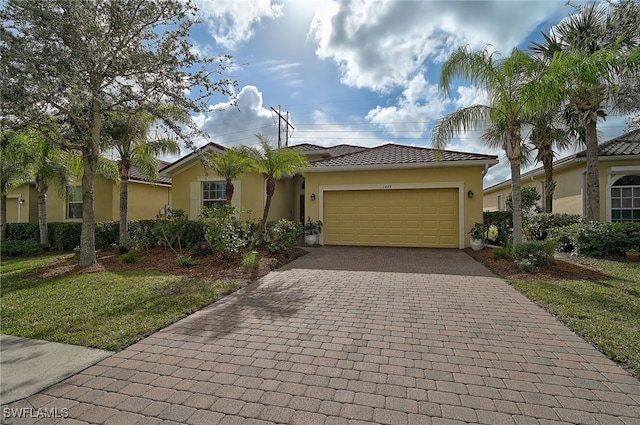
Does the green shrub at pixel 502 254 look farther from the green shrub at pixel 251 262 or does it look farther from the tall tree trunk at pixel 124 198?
the tall tree trunk at pixel 124 198

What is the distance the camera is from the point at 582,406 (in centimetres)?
246

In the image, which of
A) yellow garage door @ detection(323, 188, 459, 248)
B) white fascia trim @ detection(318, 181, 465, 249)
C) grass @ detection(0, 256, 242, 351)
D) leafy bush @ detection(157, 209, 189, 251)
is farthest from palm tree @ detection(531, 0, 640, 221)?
leafy bush @ detection(157, 209, 189, 251)

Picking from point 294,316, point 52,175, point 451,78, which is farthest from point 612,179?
point 52,175

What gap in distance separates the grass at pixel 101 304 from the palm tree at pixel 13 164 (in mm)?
4472

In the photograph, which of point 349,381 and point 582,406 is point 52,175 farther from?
point 582,406

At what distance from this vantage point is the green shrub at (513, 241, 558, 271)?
7.48 metres

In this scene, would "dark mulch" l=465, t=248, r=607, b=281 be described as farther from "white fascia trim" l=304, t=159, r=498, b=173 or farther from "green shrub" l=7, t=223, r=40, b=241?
"green shrub" l=7, t=223, r=40, b=241

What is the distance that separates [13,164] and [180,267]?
9.37 metres

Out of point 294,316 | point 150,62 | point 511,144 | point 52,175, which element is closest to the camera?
point 294,316

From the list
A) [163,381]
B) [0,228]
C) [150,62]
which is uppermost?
[150,62]

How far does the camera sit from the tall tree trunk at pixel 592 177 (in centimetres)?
1090

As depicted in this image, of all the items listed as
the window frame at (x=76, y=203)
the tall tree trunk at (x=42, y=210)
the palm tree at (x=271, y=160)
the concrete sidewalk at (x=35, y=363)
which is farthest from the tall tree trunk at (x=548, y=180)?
the window frame at (x=76, y=203)

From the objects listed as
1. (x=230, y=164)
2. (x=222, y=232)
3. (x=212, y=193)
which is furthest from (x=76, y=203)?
(x=222, y=232)

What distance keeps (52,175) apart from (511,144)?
16.8 meters
